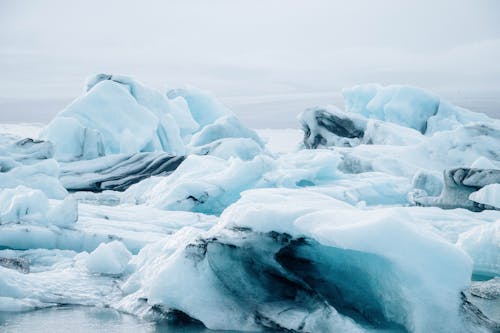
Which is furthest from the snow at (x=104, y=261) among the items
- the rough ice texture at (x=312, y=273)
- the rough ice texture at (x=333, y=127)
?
the rough ice texture at (x=333, y=127)

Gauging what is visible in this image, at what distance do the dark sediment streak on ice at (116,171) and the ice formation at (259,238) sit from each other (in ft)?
0.12

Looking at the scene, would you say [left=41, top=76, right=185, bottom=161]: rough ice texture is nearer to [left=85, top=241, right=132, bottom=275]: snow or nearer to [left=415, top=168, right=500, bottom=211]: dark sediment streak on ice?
[left=415, top=168, right=500, bottom=211]: dark sediment streak on ice

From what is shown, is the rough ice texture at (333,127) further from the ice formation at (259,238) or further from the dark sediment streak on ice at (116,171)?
the dark sediment streak on ice at (116,171)

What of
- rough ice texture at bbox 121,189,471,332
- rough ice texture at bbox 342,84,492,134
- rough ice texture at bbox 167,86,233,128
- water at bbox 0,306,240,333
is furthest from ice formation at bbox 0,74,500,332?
rough ice texture at bbox 167,86,233,128

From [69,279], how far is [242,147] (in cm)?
1263

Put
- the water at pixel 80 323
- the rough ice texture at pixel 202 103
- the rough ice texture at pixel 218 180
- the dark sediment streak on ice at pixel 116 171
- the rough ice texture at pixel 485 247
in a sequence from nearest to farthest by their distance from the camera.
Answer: the water at pixel 80 323
the rough ice texture at pixel 485 247
the rough ice texture at pixel 218 180
the dark sediment streak on ice at pixel 116 171
the rough ice texture at pixel 202 103

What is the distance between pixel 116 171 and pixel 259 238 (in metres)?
11.7

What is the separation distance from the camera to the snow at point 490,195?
948 centimetres

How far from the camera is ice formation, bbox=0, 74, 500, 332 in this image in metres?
4.01

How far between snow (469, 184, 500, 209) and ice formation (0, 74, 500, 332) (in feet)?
0.08

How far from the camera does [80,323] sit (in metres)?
4.45

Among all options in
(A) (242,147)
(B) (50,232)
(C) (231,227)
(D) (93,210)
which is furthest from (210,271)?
(A) (242,147)

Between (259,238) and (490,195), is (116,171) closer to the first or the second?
(490,195)

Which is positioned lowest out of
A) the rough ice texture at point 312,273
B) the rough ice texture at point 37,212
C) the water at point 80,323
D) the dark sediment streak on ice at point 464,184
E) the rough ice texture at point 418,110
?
the rough ice texture at point 418,110
